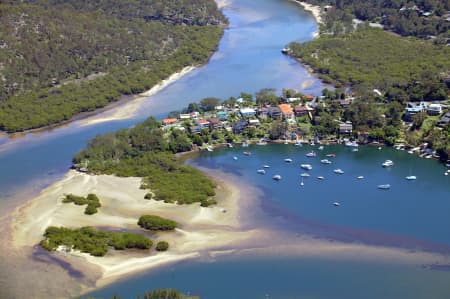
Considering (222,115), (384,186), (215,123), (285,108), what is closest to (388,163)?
(384,186)

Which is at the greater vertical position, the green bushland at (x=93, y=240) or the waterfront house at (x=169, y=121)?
the waterfront house at (x=169, y=121)

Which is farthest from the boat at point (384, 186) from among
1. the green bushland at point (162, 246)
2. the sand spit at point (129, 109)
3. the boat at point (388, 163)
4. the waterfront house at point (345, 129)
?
the sand spit at point (129, 109)

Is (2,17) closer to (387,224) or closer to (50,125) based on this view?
(50,125)

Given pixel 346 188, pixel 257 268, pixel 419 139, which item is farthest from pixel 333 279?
pixel 419 139

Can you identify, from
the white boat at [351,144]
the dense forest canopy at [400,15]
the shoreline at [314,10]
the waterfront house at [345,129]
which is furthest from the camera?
the shoreline at [314,10]

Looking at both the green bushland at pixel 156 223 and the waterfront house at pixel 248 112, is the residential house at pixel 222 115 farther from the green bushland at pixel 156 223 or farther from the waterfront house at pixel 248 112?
the green bushland at pixel 156 223

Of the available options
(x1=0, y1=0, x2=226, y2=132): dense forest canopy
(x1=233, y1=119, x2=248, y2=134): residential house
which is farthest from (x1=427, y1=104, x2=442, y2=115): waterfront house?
(x1=0, y1=0, x2=226, y2=132): dense forest canopy
